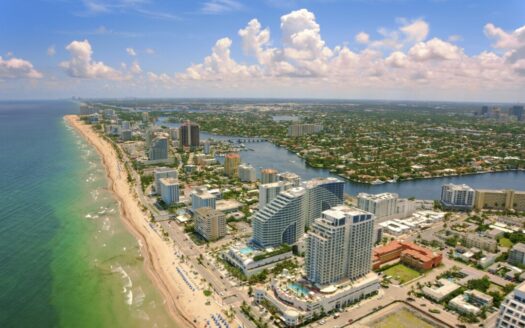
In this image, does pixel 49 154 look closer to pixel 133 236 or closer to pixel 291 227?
pixel 133 236

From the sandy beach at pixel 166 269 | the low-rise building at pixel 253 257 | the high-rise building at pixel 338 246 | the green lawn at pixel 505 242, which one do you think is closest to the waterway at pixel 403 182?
the green lawn at pixel 505 242

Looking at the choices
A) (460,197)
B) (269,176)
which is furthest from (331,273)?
(460,197)

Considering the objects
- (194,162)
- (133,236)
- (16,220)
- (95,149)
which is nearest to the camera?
(133,236)

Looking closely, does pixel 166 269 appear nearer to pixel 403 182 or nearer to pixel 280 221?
pixel 280 221

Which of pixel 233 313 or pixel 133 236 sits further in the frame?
pixel 133 236

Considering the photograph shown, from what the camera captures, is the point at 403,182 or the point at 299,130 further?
the point at 299,130

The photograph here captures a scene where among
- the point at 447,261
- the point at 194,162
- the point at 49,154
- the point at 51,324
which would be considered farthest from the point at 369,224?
the point at 49,154

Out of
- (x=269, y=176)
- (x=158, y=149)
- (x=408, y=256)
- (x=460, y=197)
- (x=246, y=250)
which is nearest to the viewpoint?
(x=246, y=250)

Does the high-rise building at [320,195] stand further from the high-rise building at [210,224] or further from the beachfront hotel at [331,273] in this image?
the beachfront hotel at [331,273]
